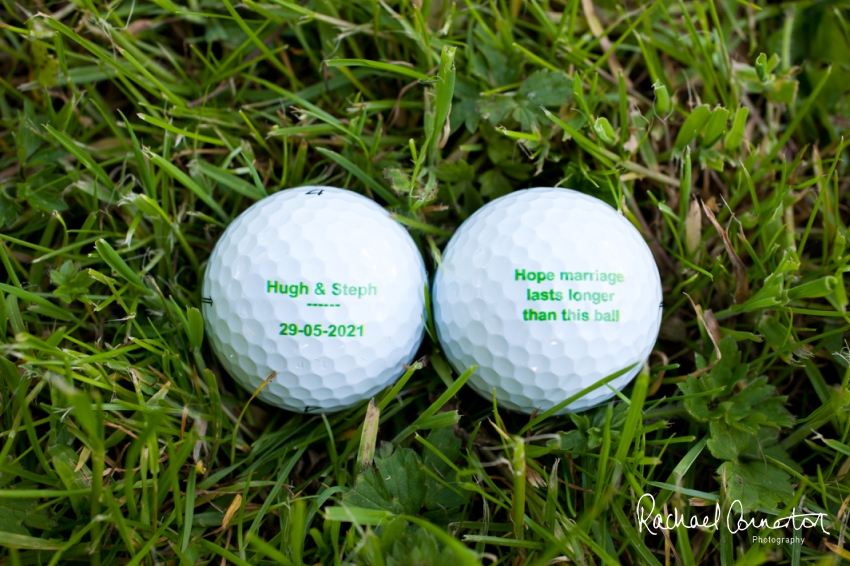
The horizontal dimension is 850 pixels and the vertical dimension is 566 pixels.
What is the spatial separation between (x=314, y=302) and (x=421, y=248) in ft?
1.89

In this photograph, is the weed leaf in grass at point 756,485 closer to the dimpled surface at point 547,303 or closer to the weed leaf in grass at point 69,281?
the dimpled surface at point 547,303

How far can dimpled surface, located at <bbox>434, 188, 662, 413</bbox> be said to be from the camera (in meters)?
1.87

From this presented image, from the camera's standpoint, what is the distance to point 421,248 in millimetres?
2291

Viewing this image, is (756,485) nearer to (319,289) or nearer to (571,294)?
(571,294)

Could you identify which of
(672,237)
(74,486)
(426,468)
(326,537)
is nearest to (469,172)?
(672,237)

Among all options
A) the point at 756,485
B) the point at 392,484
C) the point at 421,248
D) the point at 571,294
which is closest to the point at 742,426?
the point at 756,485

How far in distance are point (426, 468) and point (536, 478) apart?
38cm

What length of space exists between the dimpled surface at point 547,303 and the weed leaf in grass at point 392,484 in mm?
376

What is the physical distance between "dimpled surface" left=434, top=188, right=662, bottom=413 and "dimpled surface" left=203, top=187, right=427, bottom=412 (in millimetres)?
202

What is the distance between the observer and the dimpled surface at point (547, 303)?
73.6 inches

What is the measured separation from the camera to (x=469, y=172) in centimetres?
226

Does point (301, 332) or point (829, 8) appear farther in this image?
point (829, 8)

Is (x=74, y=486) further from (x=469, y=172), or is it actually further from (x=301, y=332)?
(x=469, y=172)

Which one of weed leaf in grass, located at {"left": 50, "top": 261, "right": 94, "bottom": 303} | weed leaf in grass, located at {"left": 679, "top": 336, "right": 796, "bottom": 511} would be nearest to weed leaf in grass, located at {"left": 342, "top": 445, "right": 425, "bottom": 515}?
weed leaf in grass, located at {"left": 679, "top": 336, "right": 796, "bottom": 511}
